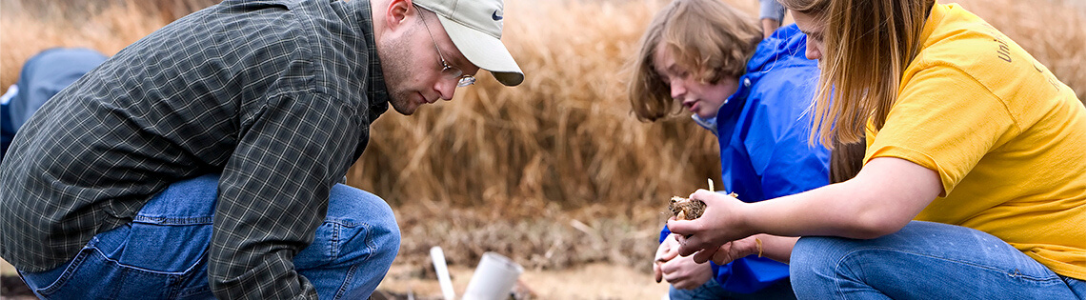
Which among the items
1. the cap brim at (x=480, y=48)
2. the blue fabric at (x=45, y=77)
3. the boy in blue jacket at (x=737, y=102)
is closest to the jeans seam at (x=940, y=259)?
the boy in blue jacket at (x=737, y=102)

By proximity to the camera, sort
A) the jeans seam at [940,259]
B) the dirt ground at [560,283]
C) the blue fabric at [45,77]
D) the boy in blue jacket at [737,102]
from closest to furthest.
A: the jeans seam at [940,259] < the boy in blue jacket at [737,102] < the dirt ground at [560,283] < the blue fabric at [45,77]

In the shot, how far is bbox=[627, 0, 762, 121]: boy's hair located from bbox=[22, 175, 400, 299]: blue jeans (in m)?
1.06

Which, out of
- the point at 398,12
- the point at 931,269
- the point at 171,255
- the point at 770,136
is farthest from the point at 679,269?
the point at 171,255

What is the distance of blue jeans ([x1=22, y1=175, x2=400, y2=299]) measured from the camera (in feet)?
5.56

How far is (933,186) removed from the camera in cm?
138

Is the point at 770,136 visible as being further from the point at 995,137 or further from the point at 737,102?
the point at 995,137

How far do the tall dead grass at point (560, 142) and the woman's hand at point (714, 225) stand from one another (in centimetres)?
278

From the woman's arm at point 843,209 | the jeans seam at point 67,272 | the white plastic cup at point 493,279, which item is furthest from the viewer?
the white plastic cup at point 493,279

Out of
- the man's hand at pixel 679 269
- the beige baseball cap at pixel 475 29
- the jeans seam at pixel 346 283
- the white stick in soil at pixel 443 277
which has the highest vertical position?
the beige baseball cap at pixel 475 29

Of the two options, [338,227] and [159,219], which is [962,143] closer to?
[338,227]

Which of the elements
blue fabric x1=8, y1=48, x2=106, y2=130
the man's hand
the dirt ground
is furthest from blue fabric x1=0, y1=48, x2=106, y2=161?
the man's hand

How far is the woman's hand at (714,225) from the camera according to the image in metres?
1.58

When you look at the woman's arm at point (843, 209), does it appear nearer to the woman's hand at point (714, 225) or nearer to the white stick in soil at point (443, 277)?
the woman's hand at point (714, 225)

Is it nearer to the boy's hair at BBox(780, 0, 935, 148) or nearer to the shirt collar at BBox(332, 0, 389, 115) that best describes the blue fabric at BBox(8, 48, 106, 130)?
the shirt collar at BBox(332, 0, 389, 115)
